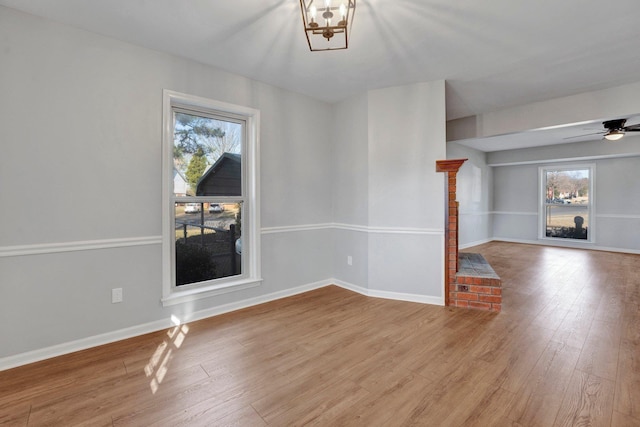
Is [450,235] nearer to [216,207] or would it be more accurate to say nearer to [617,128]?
[216,207]

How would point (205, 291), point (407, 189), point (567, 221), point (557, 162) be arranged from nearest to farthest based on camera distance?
point (205, 291), point (407, 189), point (557, 162), point (567, 221)

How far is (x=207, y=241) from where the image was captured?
318 centimetres

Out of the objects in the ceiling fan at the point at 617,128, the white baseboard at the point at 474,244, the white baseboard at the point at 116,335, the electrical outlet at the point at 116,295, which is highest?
the ceiling fan at the point at 617,128

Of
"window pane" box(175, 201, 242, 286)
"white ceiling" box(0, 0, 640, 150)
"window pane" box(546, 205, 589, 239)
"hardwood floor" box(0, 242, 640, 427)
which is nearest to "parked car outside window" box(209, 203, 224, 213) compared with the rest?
"window pane" box(175, 201, 242, 286)

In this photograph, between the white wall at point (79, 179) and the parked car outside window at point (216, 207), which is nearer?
the white wall at point (79, 179)

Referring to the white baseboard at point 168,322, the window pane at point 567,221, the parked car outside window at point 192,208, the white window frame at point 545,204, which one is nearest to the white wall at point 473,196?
the white window frame at point 545,204

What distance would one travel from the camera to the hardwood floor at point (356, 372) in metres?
1.64

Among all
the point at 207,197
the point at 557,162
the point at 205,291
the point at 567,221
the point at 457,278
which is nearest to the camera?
the point at 205,291

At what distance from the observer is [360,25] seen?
230 cm

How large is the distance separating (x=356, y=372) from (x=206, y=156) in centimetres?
257

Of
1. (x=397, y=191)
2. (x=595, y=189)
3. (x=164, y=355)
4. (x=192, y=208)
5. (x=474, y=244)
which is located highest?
(x=595, y=189)

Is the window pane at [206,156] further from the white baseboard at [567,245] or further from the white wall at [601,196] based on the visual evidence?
the white baseboard at [567,245]

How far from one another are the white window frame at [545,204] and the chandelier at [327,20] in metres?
7.68

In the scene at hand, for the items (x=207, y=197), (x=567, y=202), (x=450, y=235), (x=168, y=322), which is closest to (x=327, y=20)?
(x=207, y=197)
